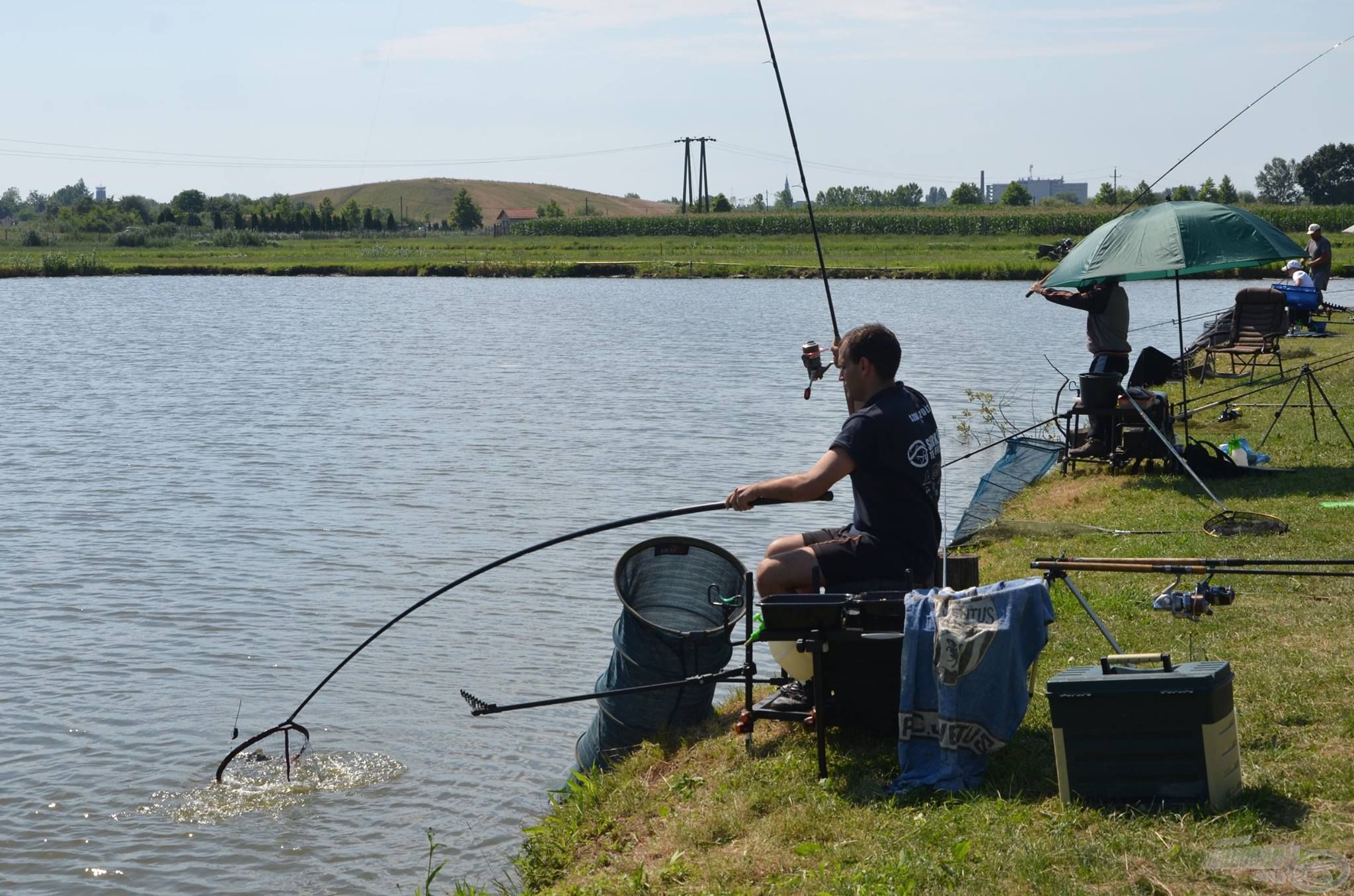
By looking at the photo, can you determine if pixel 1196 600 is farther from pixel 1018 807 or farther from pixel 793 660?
pixel 793 660

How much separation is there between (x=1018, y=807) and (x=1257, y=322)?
13085 millimetres

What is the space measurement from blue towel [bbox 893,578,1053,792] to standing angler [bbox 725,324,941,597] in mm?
698

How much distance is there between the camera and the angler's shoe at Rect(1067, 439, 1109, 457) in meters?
10.6

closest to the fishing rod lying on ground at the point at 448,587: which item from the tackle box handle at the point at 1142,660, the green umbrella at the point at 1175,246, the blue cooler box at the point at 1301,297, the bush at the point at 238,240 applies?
the tackle box handle at the point at 1142,660

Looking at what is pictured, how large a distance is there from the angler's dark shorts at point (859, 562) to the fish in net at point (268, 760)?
8.66 feet

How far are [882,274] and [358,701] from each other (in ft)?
157

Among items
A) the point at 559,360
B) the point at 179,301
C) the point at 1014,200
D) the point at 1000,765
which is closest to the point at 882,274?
the point at 179,301

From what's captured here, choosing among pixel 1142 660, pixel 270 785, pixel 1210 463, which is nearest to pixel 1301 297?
pixel 1210 463

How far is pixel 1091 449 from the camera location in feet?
35.3

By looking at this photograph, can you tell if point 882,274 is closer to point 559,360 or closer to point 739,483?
point 559,360

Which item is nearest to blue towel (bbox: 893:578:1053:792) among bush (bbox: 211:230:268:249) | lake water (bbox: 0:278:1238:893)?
lake water (bbox: 0:278:1238:893)

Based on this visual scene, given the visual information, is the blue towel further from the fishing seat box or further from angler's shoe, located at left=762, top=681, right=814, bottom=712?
angler's shoe, located at left=762, top=681, right=814, bottom=712

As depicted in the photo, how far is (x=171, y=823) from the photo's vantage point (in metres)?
6.14

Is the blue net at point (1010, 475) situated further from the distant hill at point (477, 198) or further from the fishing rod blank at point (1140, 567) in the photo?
the distant hill at point (477, 198)
